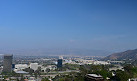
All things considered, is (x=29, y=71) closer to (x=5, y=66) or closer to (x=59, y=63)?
(x=5, y=66)

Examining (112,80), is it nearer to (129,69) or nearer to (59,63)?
(129,69)

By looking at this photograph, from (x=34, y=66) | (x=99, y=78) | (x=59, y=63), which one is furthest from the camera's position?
(x=59, y=63)

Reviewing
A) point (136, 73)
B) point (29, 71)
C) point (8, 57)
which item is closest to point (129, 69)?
point (136, 73)

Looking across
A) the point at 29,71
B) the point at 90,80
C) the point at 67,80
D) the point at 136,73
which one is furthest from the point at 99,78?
the point at 29,71

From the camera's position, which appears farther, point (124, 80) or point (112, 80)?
point (112, 80)

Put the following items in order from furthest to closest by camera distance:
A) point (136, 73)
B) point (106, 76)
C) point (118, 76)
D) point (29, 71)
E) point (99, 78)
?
point (29, 71) < point (136, 73) < point (106, 76) < point (118, 76) < point (99, 78)

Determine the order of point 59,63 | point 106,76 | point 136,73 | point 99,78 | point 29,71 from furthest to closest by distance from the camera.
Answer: point 59,63 → point 29,71 → point 136,73 → point 106,76 → point 99,78

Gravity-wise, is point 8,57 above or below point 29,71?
above

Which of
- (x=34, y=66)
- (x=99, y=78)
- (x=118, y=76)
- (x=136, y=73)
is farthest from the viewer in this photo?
(x=34, y=66)

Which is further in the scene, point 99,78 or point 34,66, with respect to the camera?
point 34,66
